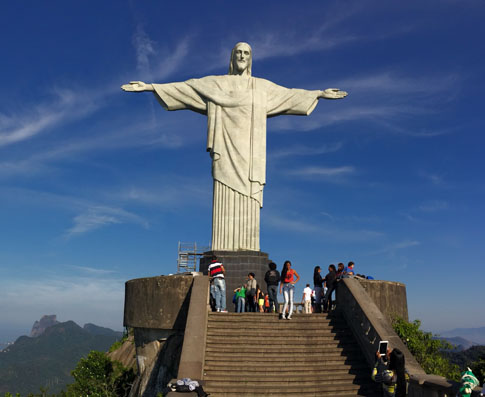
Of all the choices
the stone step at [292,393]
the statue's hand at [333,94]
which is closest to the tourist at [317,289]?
the stone step at [292,393]

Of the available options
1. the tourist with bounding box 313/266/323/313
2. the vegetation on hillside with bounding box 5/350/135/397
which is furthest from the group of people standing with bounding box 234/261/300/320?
the vegetation on hillside with bounding box 5/350/135/397

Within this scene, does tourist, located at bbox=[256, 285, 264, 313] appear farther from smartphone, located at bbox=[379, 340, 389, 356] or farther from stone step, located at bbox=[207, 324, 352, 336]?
smartphone, located at bbox=[379, 340, 389, 356]

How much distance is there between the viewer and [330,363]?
915 centimetres

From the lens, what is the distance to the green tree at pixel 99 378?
14992mm

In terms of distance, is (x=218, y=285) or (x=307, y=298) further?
(x=307, y=298)

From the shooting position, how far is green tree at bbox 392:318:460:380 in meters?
10.6

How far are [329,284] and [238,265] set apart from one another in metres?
3.24

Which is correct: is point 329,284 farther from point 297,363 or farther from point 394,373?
point 394,373

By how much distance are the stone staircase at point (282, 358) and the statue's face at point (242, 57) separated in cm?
855

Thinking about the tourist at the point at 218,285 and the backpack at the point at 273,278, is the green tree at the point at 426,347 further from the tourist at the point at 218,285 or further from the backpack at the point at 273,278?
the tourist at the point at 218,285

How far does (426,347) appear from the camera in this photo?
10.9 metres

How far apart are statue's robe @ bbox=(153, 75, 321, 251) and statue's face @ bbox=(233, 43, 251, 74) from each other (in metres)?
0.37

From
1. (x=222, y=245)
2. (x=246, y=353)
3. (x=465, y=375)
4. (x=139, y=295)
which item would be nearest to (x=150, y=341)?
(x=139, y=295)

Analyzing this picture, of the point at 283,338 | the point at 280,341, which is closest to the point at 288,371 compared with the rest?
the point at 280,341
